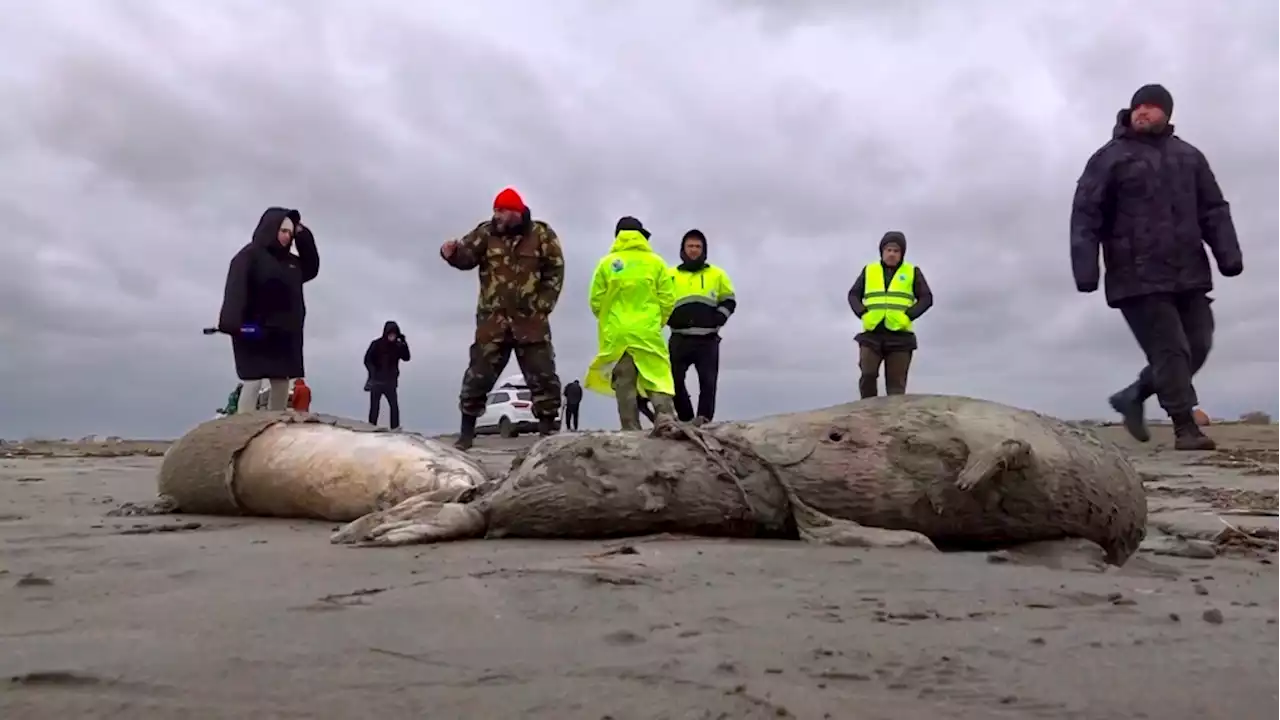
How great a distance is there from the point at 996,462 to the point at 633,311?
489 centimetres

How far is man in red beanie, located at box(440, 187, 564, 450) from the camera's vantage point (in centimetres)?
749

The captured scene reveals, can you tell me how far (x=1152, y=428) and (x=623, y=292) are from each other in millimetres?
4880

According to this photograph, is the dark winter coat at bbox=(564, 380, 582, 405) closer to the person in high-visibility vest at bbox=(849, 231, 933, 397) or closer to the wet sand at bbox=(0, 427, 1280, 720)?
the person in high-visibility vest at bbox=(849, 231, 933, 397)

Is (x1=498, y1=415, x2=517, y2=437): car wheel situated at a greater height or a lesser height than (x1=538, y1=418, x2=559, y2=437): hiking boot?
greater

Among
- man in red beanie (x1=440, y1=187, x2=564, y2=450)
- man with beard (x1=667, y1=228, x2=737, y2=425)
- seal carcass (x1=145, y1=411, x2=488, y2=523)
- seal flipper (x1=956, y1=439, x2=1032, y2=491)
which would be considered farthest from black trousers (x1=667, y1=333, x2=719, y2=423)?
seal flipper (x1=956, y1=439, x2=1032, y2=491)

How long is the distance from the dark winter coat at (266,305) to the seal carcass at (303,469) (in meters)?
2.32

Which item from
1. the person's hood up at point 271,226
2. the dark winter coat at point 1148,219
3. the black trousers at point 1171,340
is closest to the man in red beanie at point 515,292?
the person's hood up at point 271,226

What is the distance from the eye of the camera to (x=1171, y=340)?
7.29 meters

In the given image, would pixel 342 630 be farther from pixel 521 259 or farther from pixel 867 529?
pixel 521 259

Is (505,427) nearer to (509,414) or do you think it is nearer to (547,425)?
(509,414)

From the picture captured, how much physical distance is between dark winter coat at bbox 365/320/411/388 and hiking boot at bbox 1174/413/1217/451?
42.6 feet

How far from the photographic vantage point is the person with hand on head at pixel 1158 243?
7336 millimetres

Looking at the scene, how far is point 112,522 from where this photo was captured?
404 centimetres

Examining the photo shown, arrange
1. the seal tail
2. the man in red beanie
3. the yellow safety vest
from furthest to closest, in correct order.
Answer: the yellow safety vest < the man in red beanie < the seal tail
